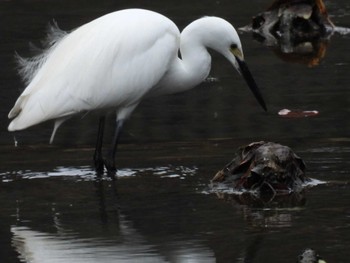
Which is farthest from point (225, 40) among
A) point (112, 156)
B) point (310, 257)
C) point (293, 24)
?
point (293, 24)

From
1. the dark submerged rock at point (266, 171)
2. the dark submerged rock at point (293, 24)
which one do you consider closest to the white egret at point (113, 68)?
the dark submerged rock at point (266, 171)

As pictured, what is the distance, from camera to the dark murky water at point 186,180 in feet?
24.4

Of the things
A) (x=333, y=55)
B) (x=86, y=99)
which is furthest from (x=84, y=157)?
(x=333, y=55)

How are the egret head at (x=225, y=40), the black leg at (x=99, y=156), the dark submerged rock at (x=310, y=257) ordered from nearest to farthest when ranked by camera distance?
the dark submerged rock at (x=310, y=257)
the black leg at (x=99, y=156)
the egret head at (x=225, y=40)

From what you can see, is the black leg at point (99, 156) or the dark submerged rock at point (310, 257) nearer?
the dark submerged rock at point (310, 257)

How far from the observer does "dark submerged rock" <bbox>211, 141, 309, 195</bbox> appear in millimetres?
8766

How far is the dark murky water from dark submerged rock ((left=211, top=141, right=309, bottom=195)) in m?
0.17

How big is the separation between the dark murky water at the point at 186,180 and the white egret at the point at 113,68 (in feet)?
1.45

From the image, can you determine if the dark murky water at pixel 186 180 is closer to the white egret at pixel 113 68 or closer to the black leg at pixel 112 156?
the black leg at pixel 112 156

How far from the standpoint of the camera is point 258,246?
7305 millimetres

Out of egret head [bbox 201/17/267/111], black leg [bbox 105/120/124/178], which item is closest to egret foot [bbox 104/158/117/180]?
black leg [bbox 105/120/124/178]

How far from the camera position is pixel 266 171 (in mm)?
8766

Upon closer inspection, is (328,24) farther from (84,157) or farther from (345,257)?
(345,257)

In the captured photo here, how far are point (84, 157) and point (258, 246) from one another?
3.22 m
